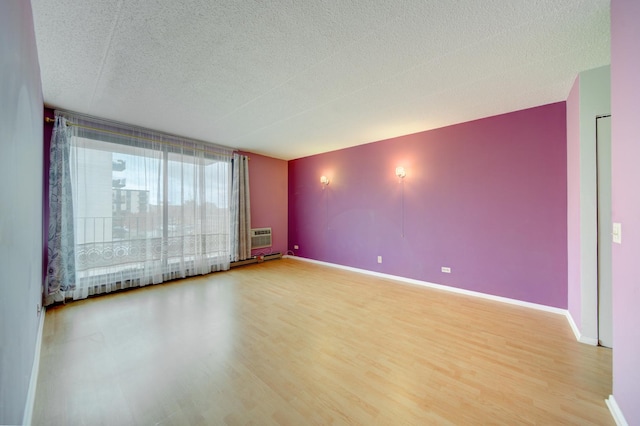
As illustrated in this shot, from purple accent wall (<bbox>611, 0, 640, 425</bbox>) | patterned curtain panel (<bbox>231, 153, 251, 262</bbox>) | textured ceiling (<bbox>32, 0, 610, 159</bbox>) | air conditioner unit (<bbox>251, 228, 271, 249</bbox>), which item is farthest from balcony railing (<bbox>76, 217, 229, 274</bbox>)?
purple accent wall (<bbox>611, 0, 640, 425</bbox>)

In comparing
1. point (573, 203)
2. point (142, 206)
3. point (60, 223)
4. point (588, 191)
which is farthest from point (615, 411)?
point (60, 223)

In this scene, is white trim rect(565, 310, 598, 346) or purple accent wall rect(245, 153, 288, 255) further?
purple accent wall rect(245, 153, 288, 255)

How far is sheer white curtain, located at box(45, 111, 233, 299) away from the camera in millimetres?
3230

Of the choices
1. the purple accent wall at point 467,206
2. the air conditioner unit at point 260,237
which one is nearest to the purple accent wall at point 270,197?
the air conditioner unit at point 260,237

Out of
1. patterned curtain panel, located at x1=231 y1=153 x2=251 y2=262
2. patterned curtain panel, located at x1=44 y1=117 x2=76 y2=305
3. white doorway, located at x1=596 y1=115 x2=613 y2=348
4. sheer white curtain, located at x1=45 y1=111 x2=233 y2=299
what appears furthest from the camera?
patterned curtain panel, located at x1=231 y1=153 x2=251 y2=262

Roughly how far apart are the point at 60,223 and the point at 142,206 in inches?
35.6

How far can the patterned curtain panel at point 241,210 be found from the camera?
4.88 meters

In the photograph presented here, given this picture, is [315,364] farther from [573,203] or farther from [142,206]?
[142,206]

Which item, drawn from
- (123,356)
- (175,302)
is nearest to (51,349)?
(123,356)

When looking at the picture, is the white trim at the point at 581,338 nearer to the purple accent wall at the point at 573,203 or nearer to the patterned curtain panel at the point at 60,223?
the purple accent wall at the point at 573,203

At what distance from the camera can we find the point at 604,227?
2131 millimetres

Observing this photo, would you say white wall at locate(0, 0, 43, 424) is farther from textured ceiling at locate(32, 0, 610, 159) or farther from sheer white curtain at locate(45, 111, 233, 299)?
sheer white curtain at locate(45, 111, 233, 299)

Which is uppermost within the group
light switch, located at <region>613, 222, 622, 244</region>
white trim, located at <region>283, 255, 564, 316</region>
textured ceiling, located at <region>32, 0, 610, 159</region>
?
textured ceiling, located at <region>32, 0, 610, 159</region>

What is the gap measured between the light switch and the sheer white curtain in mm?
5016
